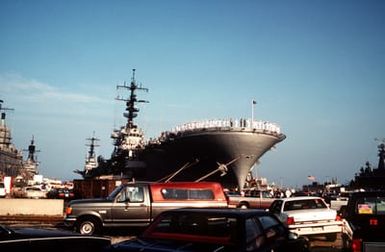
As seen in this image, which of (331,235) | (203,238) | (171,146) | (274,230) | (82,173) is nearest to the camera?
(203,238)

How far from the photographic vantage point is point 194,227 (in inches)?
210

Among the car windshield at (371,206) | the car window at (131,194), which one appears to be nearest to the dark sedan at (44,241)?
the car windshield at (371,206)

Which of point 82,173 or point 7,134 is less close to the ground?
point 7,134

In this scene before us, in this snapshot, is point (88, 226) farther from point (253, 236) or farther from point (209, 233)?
point (253, 236)

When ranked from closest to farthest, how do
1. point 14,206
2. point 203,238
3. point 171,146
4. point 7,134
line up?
point 203,238 → point 14,206 → point 171,146 → point 7,134

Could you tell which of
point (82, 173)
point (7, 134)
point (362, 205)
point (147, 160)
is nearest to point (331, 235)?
point (362, 205)

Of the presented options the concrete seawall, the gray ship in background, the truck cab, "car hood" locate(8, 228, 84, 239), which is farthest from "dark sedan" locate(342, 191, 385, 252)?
the gray ship in background

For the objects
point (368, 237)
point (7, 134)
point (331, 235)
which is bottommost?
point (331, 235)

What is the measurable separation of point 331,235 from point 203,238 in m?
8.80

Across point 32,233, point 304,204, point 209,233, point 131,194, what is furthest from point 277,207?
point 32,233

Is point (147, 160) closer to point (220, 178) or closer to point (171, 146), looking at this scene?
point (171, 146)

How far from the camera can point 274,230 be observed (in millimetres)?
5957

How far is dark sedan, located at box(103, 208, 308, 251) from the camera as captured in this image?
4.76m

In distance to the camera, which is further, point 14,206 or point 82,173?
point 82,173
